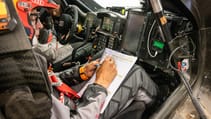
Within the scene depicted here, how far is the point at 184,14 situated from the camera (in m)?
1.24

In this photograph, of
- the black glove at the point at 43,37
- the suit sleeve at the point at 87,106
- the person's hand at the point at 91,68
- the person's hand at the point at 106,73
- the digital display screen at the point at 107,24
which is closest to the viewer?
the suit sleeve at the point at 87,106

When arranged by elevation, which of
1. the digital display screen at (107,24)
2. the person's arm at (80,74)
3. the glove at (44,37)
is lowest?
the person's arm at (80,74)

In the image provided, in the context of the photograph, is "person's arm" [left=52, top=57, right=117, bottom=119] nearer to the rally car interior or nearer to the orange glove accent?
the orange glove accent

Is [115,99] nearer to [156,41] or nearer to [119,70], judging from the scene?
[119,70]

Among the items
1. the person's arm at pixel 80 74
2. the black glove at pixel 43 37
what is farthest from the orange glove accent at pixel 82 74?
the black glove at pixel 43 37

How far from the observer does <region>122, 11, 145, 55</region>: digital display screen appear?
1415 mm

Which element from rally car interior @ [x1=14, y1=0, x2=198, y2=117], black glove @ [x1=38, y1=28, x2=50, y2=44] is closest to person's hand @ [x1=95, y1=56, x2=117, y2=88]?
rally car interior @ [x1=14, y1=0, x2=198, y2=117]

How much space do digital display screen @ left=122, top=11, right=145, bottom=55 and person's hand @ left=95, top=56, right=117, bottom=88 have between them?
25 centimetres

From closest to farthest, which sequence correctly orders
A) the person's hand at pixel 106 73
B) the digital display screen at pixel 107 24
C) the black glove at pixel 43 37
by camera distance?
the person's hand at pixel 106 73 → the digital display screen at pixel 107 24 → the black glove at pixel 43 37

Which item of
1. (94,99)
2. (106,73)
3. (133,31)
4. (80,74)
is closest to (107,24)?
(133,31)

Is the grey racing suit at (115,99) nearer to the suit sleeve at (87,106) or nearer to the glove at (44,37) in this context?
the suit sleeve at (87,106)

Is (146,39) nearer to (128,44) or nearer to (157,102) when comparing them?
→ (128,44)

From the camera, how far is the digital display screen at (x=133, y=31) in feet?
4.64

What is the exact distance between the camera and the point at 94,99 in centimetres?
107
